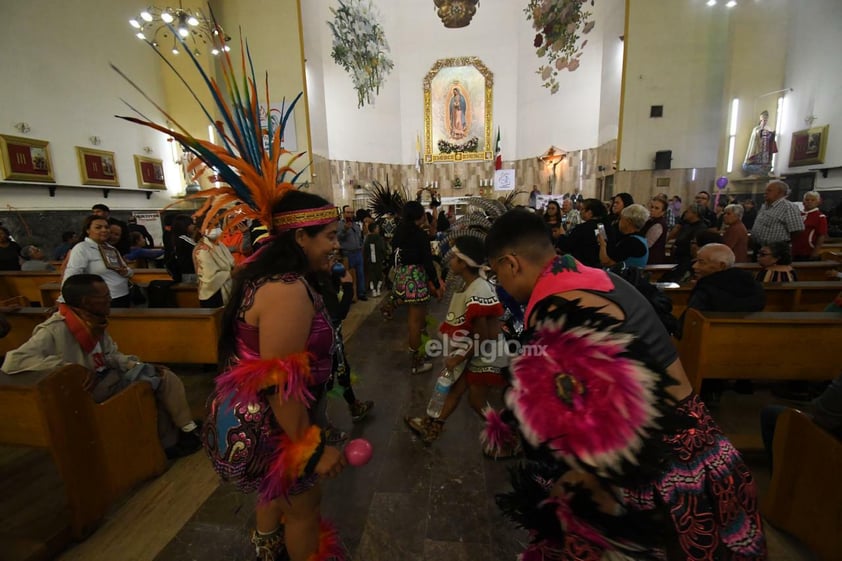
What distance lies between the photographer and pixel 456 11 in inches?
658

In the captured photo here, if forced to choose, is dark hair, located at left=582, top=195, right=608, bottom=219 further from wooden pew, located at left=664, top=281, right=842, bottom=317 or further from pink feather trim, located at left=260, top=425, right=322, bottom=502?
pink feather trim, located at left=260, top=425, right=322, bottom=502

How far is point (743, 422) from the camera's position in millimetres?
2926

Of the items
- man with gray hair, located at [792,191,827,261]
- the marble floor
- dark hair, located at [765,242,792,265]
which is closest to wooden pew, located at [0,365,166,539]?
the marble floor

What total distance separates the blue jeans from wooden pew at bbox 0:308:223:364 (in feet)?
11.3

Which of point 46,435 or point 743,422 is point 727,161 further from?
point 46,435

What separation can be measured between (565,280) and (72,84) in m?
11.6

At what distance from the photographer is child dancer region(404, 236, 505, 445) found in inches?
94.5

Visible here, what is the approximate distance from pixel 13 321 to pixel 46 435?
2174 mm

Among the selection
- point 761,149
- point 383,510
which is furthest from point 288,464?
point 761,149

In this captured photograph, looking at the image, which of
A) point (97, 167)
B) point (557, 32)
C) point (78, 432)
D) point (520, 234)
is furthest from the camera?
point (557, 32)

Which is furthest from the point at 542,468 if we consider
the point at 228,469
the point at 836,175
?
the point at 836,175

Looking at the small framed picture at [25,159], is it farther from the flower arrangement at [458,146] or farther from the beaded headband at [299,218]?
the flower arrangement at [458,146]

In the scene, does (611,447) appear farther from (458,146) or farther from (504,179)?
(458,146)

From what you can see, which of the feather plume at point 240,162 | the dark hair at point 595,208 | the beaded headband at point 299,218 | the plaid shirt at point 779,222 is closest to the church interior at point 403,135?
the feather plume at point 240,162
